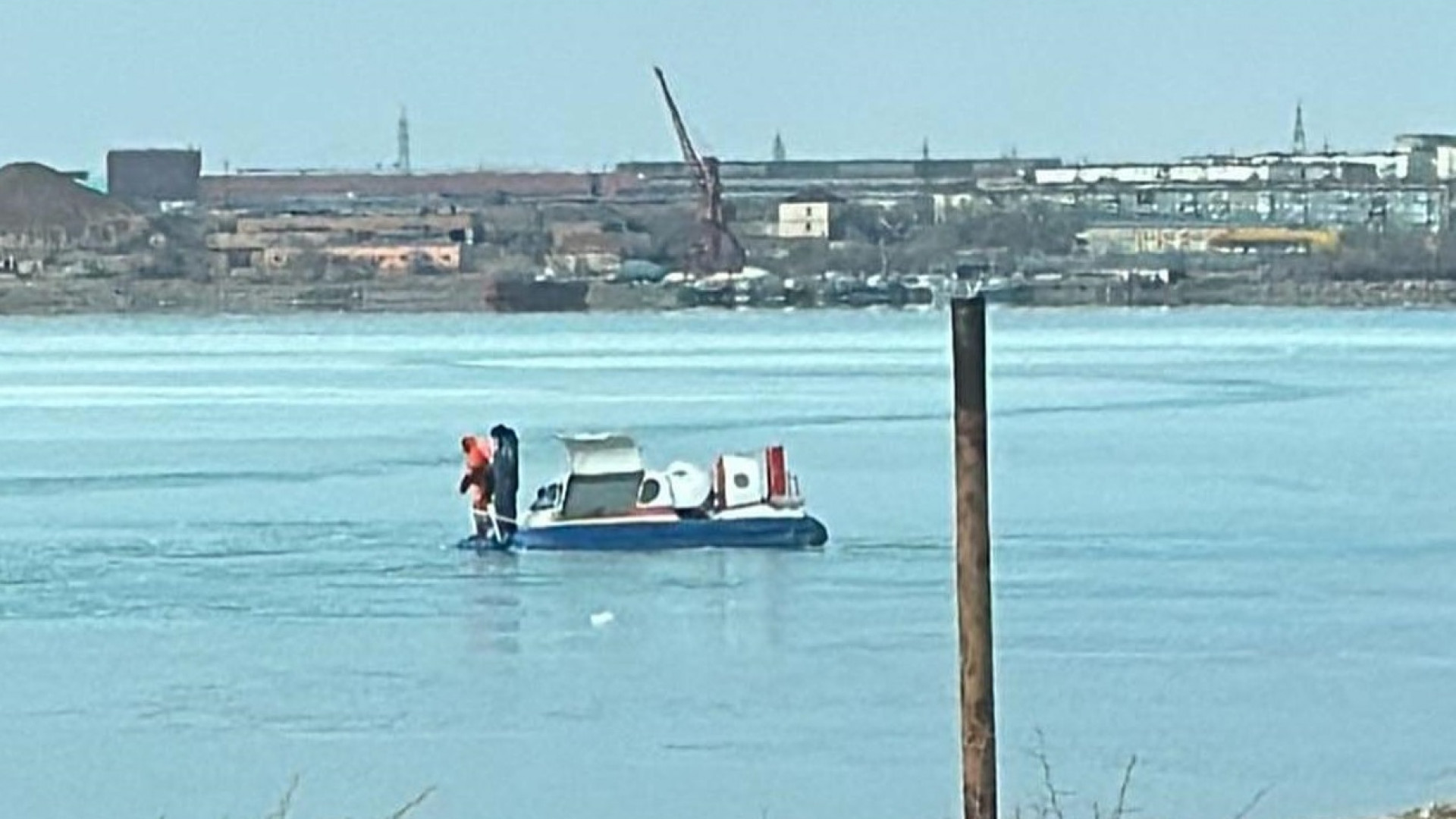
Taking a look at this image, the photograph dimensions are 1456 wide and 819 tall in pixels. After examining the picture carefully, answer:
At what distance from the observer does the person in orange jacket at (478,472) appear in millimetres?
21359

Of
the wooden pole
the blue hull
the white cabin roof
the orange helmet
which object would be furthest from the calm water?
the wooden pole

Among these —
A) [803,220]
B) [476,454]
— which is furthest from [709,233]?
[476,454]

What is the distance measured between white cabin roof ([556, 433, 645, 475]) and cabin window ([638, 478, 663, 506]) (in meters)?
0.17

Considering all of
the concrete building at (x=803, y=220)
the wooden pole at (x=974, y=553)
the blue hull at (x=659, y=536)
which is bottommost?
the blue hull at (x=659, y=536)

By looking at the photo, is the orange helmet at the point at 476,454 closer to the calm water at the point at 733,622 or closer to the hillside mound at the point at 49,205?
the calm water at the point at 733,622

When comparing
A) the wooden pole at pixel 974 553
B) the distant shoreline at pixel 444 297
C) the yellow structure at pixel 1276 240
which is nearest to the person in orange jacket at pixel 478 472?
the wooden pole at pixel 974 553

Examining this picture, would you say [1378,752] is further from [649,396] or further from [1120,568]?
[649,396]

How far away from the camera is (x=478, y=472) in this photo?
21.8m

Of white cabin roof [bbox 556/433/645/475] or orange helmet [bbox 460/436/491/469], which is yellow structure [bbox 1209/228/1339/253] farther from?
white cabin roof [bbox 556/433/645/475]

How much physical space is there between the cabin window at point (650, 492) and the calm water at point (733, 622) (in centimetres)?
116

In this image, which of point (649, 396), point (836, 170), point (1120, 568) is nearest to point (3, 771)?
point (1120, 568)

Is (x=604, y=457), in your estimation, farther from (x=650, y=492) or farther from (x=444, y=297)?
(x=444, y=297)

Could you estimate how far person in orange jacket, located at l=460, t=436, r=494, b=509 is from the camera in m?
21.4

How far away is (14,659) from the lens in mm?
14648
